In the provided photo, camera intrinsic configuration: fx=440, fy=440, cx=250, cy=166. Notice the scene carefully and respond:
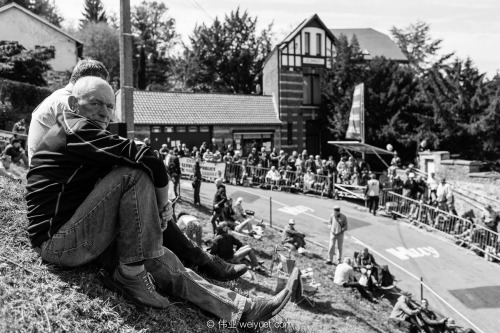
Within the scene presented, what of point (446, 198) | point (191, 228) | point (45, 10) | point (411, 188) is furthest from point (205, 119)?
point (45, 10)

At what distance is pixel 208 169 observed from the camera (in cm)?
2208

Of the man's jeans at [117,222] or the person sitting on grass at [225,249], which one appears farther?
the person sitting on grass at [225,249]

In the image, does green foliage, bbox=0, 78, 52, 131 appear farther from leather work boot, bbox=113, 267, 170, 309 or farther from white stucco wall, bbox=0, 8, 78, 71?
leather work boot, bbox=113, 267, 170, 309

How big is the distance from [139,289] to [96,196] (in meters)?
0.74

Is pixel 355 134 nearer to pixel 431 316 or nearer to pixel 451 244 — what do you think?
pixel 451 244

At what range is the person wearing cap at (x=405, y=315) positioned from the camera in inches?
370

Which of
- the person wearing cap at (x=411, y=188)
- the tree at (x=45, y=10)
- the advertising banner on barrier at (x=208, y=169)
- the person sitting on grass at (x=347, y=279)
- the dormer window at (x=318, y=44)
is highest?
the tree at (x=45, y=10)

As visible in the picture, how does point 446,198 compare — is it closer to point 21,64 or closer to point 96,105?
point 96,105

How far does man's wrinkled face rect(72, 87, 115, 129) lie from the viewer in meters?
3.05

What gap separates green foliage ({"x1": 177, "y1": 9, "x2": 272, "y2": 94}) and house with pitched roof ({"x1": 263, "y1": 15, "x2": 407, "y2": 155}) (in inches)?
388

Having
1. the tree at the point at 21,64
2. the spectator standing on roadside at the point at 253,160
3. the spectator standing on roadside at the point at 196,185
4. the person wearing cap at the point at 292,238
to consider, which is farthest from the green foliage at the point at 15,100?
the person wearing cap at the point at 292,238

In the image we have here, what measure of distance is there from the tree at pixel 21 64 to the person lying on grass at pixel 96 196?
2537 centimetres

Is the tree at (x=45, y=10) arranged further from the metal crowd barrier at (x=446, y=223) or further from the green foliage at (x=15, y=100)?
the metal crowd barrier at (x=446, y=223)

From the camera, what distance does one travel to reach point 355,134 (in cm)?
2541
